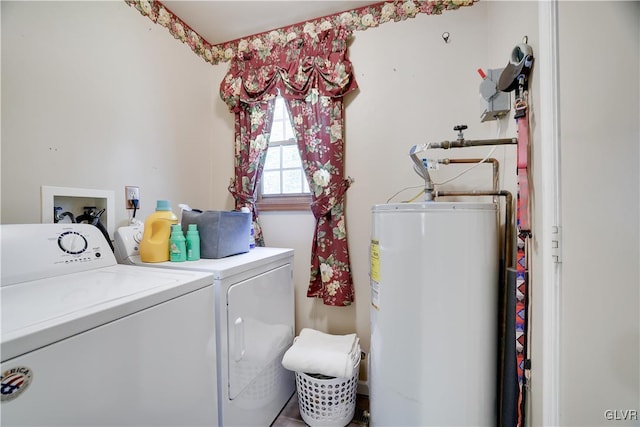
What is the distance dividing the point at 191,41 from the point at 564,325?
2.64m

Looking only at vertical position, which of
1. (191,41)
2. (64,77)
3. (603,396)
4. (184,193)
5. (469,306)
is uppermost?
(191,41)

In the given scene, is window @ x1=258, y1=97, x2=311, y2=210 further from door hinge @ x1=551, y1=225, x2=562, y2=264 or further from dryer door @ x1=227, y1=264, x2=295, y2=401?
door hinge @ x1=551, y1=225, x2=562, y2=264

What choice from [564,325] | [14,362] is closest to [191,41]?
[14,362]

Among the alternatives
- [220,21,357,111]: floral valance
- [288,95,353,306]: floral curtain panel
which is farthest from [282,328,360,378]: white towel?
[220,21,357,111]: floral valance

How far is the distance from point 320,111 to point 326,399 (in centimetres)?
177

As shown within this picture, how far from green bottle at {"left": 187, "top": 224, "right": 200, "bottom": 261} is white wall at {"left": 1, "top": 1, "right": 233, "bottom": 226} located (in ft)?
1.74

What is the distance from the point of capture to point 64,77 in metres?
1.21

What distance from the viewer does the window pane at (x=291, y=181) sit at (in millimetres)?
1961

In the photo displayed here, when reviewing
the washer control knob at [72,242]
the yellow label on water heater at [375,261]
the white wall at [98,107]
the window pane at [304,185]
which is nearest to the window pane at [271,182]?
the window pane at [304,185]

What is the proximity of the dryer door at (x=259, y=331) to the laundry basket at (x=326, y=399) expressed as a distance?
189mm

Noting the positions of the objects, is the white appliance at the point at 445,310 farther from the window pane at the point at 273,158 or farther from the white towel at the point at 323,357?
the window pane at the point at 273,158

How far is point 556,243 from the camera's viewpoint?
76 centimetres

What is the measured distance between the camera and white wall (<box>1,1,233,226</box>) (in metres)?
1.07

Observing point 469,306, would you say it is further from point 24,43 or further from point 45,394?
point 24,43
